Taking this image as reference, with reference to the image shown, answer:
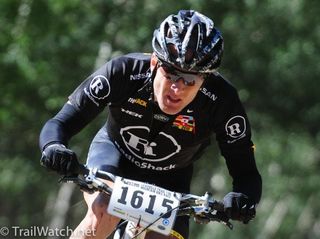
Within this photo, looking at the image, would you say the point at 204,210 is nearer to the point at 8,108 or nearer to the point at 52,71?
the point at 8,108

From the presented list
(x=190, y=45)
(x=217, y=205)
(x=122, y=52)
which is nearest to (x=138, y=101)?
(x=190, y=45)

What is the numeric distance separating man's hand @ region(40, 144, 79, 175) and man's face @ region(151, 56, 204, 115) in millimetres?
813

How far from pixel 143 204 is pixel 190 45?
116cm

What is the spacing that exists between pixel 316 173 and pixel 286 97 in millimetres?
8099

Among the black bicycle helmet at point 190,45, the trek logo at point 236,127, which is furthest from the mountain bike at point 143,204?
the black bicycle helmet at point 190,45

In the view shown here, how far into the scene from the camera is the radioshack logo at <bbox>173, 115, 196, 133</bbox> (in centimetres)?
668

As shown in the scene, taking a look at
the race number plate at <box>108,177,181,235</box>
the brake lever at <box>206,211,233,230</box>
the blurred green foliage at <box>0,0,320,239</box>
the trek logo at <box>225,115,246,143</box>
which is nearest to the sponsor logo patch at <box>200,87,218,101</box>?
the trek logo at <box>225,115,246,143</box>

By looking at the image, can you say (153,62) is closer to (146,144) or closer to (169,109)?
(169,109)

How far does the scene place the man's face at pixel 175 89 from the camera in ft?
20.7

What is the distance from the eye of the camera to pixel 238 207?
6094mm

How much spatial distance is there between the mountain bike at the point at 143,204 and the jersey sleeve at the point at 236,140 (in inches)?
22.7

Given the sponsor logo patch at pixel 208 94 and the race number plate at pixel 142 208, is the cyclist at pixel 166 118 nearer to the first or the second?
the sponsor logo patch at pixel 208 94

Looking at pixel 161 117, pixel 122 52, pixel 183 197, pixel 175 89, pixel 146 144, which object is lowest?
pixel 183 197

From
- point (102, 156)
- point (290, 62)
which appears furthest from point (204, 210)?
point (290, 62)
